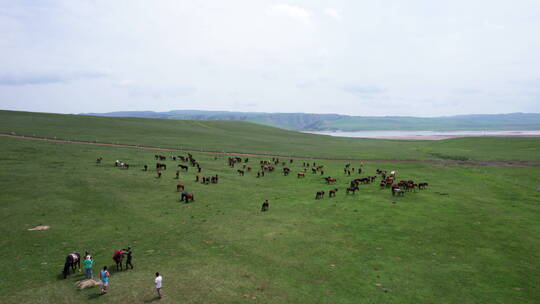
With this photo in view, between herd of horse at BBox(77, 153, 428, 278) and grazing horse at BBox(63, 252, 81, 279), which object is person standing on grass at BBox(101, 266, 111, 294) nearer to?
herd of horse at BBox(77, 153, 428, 278)

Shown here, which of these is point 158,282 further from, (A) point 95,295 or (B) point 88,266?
(B) point 88,266

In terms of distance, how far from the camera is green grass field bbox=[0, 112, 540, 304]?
1817 cm

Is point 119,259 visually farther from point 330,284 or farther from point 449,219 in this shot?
point 449,219

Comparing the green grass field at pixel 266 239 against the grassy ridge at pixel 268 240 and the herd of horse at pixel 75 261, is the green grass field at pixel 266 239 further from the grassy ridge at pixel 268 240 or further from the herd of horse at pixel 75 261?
the herd of horse at pixel 75 261

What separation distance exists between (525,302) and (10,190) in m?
46.3

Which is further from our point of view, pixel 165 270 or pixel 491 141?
pixel 491 141

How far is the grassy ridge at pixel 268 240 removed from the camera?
18.2 meters

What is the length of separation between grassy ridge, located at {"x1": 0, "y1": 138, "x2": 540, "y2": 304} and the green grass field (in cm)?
11

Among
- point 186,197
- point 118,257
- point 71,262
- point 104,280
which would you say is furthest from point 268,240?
point 186,197

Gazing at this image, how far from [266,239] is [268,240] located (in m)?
0.29

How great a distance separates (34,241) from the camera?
2375cm

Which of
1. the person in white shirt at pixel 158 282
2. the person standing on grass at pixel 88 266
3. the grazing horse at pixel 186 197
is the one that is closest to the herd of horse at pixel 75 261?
the person standing on grass at pixel 88 266

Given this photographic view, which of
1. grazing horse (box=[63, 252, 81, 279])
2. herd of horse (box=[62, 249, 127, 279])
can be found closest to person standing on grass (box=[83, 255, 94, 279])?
herd of horse (box=[62, 249, 127, 279])

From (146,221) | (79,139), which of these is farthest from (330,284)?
(79,139)
